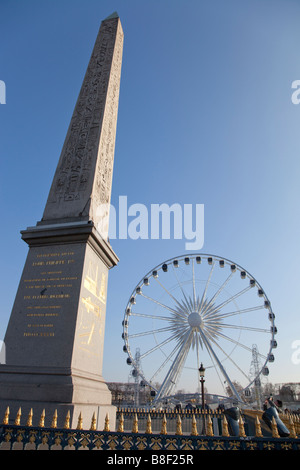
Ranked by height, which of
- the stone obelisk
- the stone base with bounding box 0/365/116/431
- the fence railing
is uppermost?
the stone obelisk

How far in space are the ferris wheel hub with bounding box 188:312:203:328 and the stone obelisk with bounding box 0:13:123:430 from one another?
55.0ft

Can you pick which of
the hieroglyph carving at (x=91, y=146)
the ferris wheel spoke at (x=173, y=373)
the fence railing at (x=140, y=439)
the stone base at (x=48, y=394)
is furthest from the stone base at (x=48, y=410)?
the ferris wheel spoke at (x=173, y=373)

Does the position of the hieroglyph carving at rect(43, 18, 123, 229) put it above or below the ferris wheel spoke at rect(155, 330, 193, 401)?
above

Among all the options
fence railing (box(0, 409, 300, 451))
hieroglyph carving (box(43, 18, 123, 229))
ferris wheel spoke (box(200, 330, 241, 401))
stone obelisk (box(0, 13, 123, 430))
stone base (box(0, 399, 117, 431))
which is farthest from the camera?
ferris wheel spoke (box(200, 330, 241, 401))

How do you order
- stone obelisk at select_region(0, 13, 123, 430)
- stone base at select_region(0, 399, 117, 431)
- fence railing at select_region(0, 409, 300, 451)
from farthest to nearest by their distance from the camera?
stone obelisk at select_region(0, 13, 123, 430)
stone base at select_region(0, 399, 117, 431)
fence railing at select_region(0, 409, 300, 451)

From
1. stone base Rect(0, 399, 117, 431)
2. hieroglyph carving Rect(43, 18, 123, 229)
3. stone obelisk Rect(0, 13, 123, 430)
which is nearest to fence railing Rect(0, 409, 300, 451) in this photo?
stone base Rect(0, 399, 117, 431)

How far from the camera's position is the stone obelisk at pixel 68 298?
4.64 metres

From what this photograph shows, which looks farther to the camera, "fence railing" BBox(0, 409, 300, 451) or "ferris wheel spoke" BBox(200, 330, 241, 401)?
"ferris wheel spoke" BBox(200, 330, 241, 401)

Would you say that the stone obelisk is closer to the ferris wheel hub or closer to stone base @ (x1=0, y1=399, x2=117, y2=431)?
stone base @ (x1=0, y1=399, x2=117, y2=431)

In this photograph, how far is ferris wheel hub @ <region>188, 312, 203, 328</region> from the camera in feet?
74.2

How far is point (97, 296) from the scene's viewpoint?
6.16m
